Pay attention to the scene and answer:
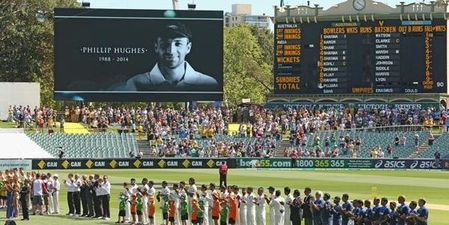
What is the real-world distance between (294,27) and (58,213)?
36.6m

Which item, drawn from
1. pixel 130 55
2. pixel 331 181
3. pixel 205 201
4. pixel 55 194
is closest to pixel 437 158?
pixel 331 181

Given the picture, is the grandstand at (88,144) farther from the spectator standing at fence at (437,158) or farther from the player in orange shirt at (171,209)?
the player in orange shirt at (171,209)

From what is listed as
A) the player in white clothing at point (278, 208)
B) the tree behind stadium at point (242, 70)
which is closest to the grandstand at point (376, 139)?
the player in white clothing at point (278, 208)

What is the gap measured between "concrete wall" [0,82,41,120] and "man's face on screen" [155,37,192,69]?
1787cm

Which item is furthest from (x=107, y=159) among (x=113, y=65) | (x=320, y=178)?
(x=320, y=178)

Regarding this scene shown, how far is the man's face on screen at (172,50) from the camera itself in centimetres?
7550

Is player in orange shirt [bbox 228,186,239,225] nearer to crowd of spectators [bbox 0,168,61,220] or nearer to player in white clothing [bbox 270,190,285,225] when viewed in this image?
player in white clothing [bbox 270,190,285,225]

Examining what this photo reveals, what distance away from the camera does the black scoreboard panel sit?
2894 inches

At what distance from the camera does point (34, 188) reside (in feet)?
137

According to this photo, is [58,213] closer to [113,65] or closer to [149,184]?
[149,184]

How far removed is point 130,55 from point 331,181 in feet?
65.5

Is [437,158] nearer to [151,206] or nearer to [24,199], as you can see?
[24,199]

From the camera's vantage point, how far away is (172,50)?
249 ft

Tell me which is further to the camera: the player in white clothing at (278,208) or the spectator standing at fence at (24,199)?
the spectator standing at fence at (24,199)
